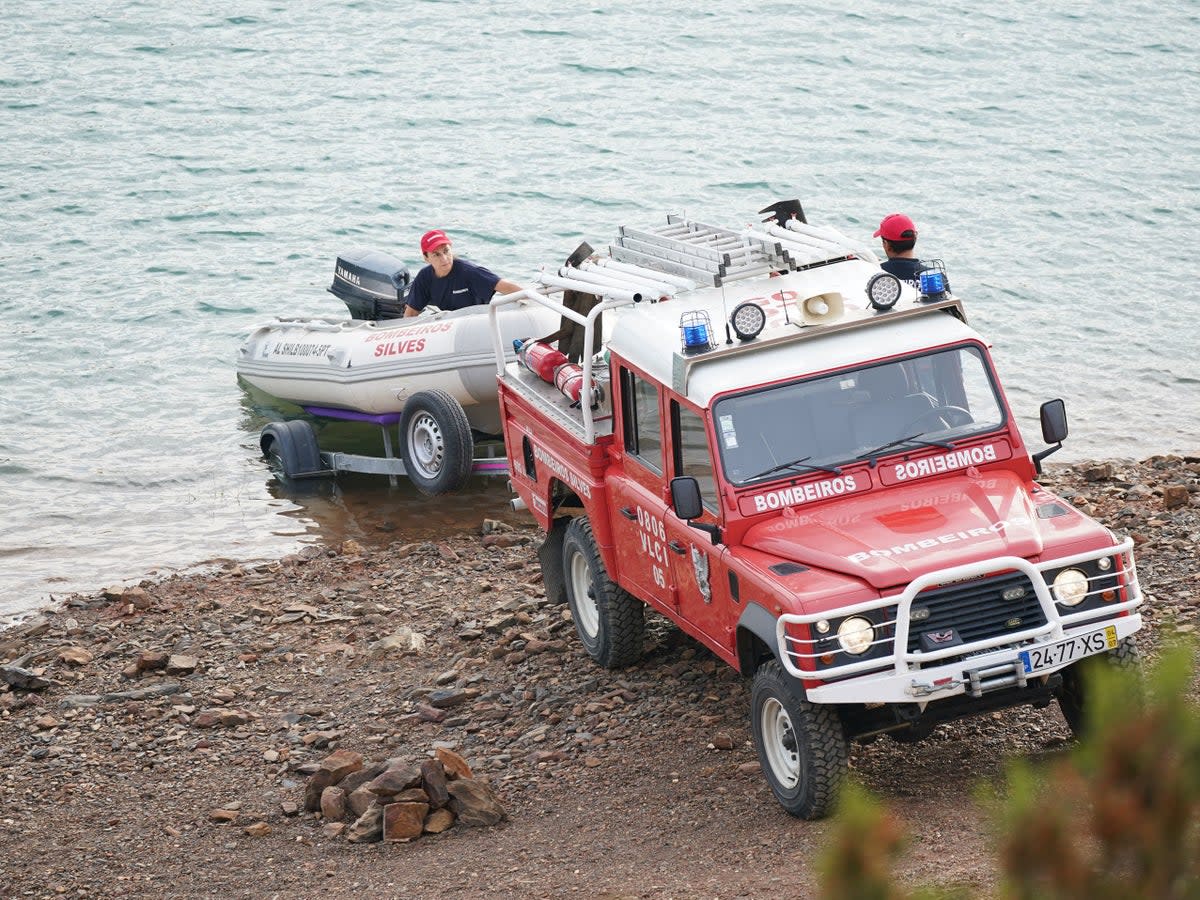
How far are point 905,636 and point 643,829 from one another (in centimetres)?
155

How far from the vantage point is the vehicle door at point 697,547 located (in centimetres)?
731

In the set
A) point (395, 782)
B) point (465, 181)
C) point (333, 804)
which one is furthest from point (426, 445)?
point (465, 181)

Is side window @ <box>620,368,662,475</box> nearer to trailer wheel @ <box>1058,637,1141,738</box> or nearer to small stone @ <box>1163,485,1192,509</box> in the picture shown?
trailer wheel @ <box>1058,637,1141,738</box>

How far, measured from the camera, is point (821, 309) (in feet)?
25.2

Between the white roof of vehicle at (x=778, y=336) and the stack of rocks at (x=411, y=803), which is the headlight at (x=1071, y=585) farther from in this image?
the stack of rocks at (x=411, y=803)

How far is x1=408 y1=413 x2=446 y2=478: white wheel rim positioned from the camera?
43.1ft

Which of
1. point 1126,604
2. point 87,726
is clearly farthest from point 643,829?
point 87,726

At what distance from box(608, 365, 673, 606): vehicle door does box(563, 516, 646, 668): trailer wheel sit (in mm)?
198

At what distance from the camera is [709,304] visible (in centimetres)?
826

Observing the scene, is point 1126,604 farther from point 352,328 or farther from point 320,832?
point 352,328

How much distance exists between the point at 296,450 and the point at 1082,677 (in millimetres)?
8823

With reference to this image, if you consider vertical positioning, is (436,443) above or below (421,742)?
below

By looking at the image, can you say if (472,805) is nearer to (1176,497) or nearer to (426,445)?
(1176,497)

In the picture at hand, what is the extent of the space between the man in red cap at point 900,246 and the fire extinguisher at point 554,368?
1.96 metres
